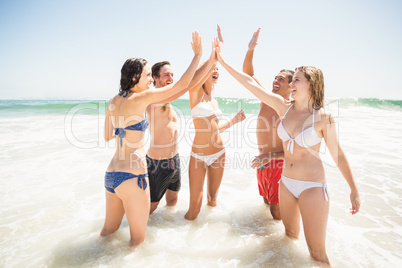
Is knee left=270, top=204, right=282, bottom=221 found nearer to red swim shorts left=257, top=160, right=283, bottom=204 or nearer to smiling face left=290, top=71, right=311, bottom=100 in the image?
red swim shorts left=257, top=160, right=283, bottom=204

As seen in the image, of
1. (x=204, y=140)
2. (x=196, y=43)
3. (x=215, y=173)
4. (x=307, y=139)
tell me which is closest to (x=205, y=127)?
(x=204, y=140)

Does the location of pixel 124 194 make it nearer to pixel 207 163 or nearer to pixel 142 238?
pixel 142 238

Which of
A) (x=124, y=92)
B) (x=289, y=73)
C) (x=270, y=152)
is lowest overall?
(x=270, y=152)

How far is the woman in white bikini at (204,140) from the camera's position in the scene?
12.5ft

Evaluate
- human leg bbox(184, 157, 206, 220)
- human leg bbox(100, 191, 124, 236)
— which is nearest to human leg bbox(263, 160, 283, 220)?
human leg bbox(184, 157, 206, 220)

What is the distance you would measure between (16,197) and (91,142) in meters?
5.57

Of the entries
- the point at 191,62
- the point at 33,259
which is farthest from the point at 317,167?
the point at 33,259

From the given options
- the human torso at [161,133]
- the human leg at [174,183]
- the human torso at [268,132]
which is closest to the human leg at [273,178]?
the human torso at [268,132]

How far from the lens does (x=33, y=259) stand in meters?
3.15

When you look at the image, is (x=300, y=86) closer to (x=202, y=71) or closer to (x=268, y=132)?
(x=268, y=132)

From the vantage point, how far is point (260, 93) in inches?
123

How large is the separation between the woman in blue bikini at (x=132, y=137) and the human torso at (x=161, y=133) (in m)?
0.89

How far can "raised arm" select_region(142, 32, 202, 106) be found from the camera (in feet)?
9.15

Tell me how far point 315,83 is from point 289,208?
5.44ft
